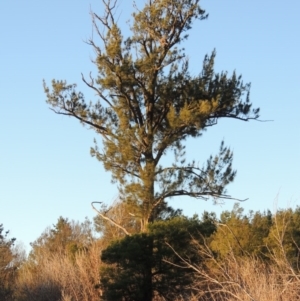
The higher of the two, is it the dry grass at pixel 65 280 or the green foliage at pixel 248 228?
the green foliage at pixel 248 228

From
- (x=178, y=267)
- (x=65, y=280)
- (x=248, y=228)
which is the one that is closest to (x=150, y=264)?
(x=178, y=267)

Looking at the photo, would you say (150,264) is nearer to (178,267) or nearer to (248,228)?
(178,267)

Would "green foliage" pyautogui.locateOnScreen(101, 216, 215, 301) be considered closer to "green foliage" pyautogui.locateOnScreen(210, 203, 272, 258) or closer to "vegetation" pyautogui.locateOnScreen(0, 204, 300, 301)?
"vegetation" pyautogui.locateOnScreen(0, 204, 300, 301)

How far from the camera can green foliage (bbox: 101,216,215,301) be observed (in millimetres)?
17266

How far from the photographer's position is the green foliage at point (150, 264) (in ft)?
56.6

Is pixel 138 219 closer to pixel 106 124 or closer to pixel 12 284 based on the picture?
pixel 106 124

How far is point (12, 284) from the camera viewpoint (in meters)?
25.8

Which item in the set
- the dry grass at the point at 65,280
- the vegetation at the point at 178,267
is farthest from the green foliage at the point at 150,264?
the dry grass at the point at 65,280

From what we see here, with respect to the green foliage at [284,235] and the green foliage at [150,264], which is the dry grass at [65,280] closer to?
the green foliage at [150,264]

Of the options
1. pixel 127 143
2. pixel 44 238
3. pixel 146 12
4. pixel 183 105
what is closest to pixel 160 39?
pixel 146 12

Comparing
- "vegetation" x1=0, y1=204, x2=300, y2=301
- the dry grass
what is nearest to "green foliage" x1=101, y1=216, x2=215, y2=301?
"vegetation" x1=0, y1=204, x2=300, y2=301

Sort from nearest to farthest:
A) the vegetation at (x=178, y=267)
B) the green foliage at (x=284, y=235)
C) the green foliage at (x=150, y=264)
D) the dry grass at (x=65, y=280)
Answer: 1. the green foliage at (x=284, y=235)
2. the vegetation at (x=178, y=267)
3. the green foliage at (x=150, y=264)
4. the dry grass at (x=65, y=280)

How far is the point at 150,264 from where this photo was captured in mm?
17547

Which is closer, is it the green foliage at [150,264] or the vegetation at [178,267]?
the vegetation at [178,267]
